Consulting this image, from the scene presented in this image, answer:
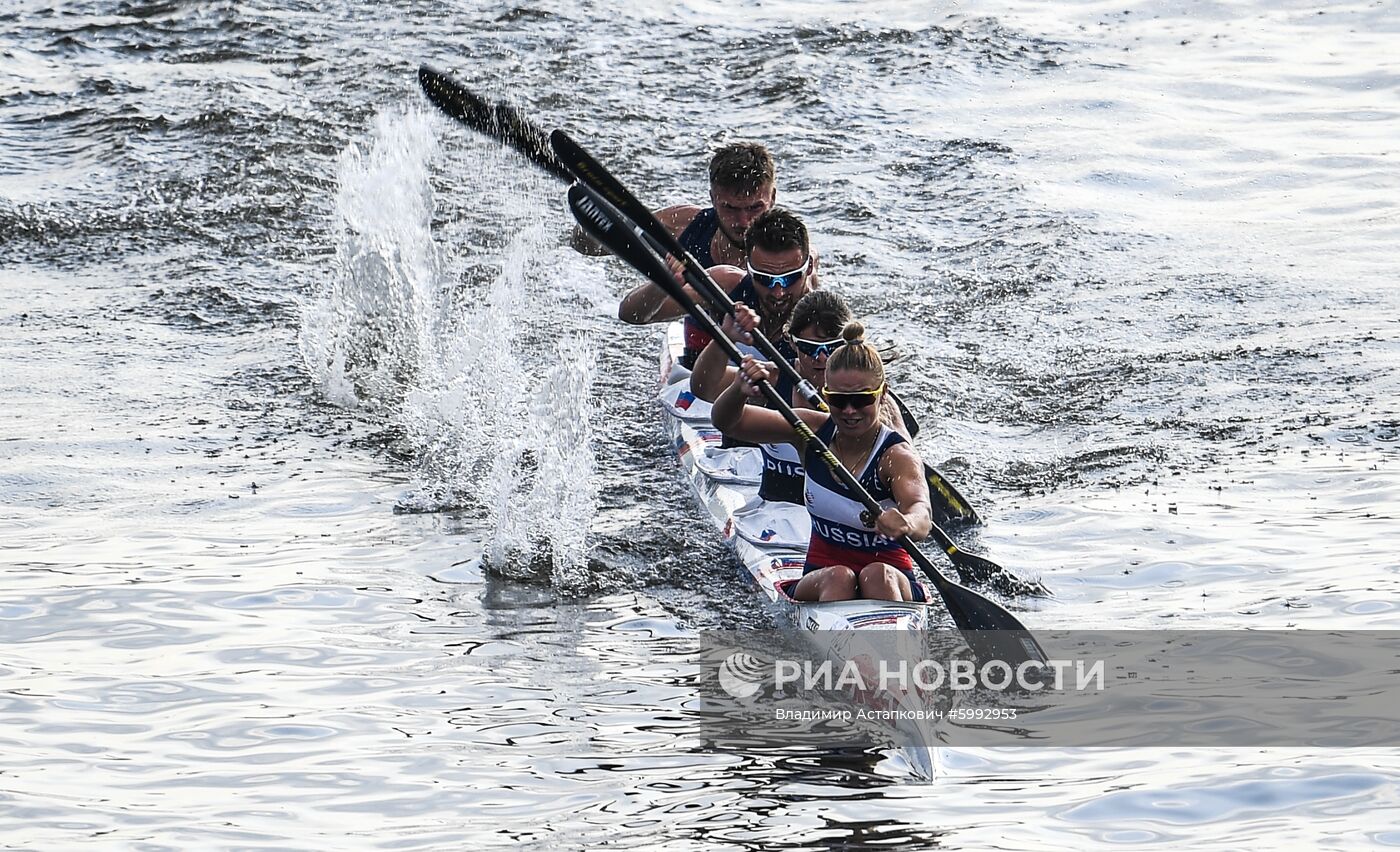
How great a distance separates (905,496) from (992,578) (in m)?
1.19

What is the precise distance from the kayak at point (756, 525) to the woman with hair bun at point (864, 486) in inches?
4.0

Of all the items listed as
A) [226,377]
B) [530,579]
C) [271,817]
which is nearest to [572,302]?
[226,377]

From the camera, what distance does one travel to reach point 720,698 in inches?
265

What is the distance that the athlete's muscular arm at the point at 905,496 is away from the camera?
6441 millimetres

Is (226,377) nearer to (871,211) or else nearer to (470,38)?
(871,211)

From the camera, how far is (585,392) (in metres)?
10.0

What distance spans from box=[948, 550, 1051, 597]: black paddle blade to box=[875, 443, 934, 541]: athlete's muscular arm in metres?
0.83

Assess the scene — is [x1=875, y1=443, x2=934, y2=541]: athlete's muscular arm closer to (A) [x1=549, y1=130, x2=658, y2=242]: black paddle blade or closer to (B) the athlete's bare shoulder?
(A) [x1=549, y1=130, x2=658, y2=242]: black paddle blade

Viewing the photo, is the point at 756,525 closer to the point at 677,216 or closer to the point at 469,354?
the point at 677,216

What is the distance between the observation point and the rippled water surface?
602 centimetres

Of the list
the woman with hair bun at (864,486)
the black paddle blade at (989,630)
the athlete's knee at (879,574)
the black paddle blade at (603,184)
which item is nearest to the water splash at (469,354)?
the black paddle blade at (603,184)

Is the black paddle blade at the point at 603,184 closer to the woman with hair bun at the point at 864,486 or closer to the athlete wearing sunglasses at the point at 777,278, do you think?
the athlete wearing sunglasses at the point at 777,278

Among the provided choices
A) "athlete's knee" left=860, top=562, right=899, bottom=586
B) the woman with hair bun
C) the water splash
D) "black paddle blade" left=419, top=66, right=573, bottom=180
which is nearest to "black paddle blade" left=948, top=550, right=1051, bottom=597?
the woman with hair bun

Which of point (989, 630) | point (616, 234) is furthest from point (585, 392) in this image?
point (989, 630)
